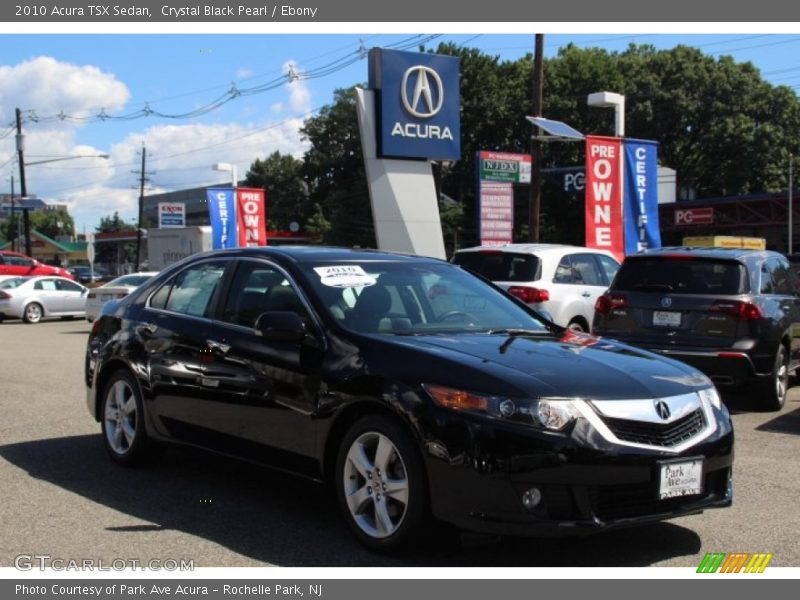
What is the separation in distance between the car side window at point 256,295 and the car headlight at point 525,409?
59.3 inches

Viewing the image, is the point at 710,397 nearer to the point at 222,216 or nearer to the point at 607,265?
the point at 607,265

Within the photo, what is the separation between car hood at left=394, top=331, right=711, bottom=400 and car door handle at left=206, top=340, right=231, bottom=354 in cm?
135

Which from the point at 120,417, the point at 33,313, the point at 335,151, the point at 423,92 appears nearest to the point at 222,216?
the point at 33,313

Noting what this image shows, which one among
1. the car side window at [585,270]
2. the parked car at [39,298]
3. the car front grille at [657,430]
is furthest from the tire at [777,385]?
the parked car at [39,298]

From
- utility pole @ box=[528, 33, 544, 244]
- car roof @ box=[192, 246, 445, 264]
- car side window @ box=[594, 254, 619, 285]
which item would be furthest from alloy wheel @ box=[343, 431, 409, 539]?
utility pole @ box=[528, 33, 544, 244]

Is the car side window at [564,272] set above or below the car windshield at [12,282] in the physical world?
above

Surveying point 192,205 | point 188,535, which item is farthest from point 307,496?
point 192,205

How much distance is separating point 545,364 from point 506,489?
76 cm

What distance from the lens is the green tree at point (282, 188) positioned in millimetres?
81438

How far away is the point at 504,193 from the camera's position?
28812 millimetres

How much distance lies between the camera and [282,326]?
17.4 feet

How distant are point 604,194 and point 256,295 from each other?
13.5 m

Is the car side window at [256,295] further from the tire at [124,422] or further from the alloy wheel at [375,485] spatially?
the tire at [124,422]

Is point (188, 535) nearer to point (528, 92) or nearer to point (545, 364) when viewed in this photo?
point (545, 364)
